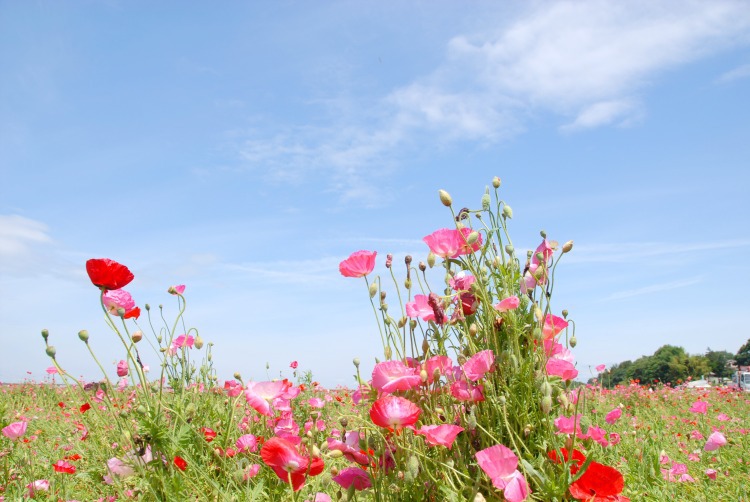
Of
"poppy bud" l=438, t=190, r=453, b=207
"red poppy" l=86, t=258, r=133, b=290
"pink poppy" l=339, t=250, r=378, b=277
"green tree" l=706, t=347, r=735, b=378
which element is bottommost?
"green tree" l=706, t=347, r=735, b=378

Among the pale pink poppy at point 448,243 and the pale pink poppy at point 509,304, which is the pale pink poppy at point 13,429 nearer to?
the pale pink poppy at point 448,243

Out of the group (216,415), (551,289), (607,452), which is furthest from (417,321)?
(607,452)

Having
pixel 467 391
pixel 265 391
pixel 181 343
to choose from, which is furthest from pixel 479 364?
pixel 181 343

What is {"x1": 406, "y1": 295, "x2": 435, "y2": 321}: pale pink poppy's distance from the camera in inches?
71.2

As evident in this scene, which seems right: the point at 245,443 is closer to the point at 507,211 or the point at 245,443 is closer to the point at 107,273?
the point at 107,273

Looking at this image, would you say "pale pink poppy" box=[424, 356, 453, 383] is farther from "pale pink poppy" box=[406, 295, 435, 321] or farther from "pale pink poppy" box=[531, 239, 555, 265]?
"pale pink poppy" box=[531, 239, 555, 265]

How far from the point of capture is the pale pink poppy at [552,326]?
65.2 inches

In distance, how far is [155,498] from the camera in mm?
1926

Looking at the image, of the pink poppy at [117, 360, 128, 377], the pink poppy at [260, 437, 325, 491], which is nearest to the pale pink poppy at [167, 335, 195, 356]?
the pink poppy at [117, 360, 128, 377]

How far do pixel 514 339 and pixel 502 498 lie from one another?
44 cm

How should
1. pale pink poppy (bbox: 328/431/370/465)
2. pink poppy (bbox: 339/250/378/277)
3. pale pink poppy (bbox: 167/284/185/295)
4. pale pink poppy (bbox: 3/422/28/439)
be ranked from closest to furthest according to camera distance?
pale pink poppy (bbox: 328/431/370/465) < pink poppy (bbox: 339/250/378/277) < pale pink poppy (bbox: 167/284/185/295) < pale pink poppy (bbox: 3/422/28/439)

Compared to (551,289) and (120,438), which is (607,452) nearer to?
(551,289)

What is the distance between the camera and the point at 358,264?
190 cm

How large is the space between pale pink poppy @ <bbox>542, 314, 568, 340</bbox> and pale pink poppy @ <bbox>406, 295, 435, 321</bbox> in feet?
1.11
